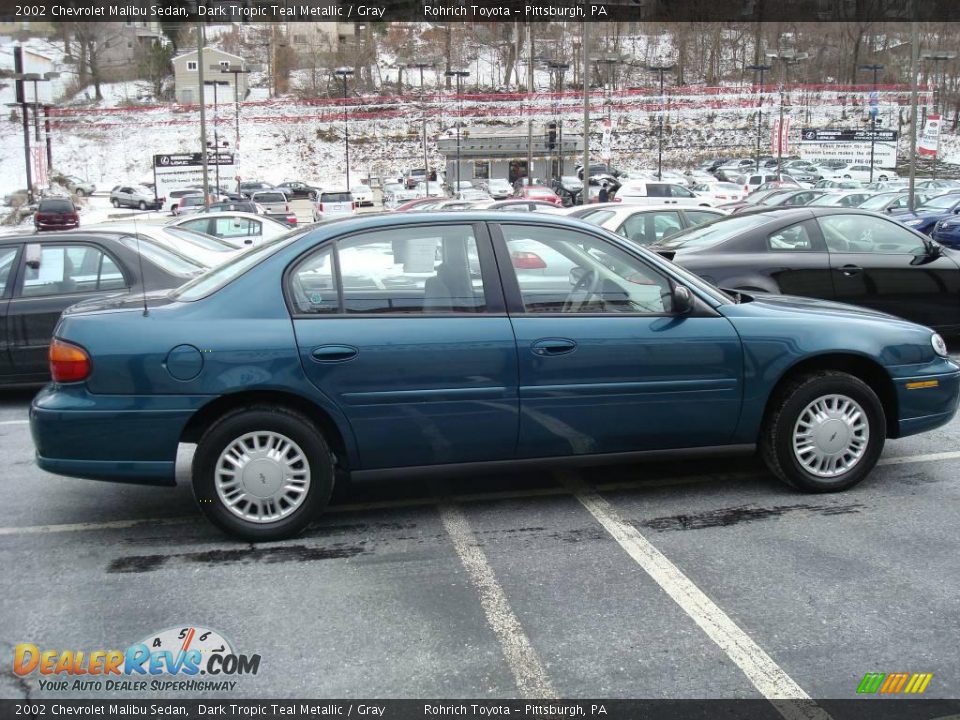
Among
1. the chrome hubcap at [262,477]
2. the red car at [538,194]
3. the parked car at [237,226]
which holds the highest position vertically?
the red car at [538,194]

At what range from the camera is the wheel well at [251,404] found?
434 centimetres

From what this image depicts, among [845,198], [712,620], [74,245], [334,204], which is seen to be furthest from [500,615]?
[334,204]

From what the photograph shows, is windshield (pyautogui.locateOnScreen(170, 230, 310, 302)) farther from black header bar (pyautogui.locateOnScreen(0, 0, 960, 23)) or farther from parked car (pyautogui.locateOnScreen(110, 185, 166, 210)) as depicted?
black header bar (pyautogui.locateOnScreen(0, 0, 960, 23))

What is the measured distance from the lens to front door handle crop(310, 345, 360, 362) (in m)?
4.31

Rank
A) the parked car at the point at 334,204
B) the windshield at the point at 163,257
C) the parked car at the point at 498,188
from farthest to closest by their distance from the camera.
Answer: the parked car at the point at 498,188
the parked car at the point at 334,204
the windshield at the point at 163,257

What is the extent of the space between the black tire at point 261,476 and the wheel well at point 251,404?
0.05 meters

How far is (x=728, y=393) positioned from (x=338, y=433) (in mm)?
1989

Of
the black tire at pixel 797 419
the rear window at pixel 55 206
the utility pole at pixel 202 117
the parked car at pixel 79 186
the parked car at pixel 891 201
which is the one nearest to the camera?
the black tire at pixel 797 419

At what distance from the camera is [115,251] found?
7691 mm

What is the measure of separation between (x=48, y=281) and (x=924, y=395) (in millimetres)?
6583

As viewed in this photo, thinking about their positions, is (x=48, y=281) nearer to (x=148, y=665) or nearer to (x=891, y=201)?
(x=148, y=665)

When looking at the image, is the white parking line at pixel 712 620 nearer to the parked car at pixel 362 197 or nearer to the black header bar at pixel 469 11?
the parked car at pixel 362 197

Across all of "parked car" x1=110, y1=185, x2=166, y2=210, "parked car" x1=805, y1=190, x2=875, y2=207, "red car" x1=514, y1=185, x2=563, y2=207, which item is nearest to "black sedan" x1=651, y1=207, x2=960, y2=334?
"parked car" x1=805, y1=190, x2=875, y2=207

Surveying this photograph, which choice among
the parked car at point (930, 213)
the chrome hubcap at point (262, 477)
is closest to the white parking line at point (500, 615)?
the chrome hubcap at point (262, 477)
